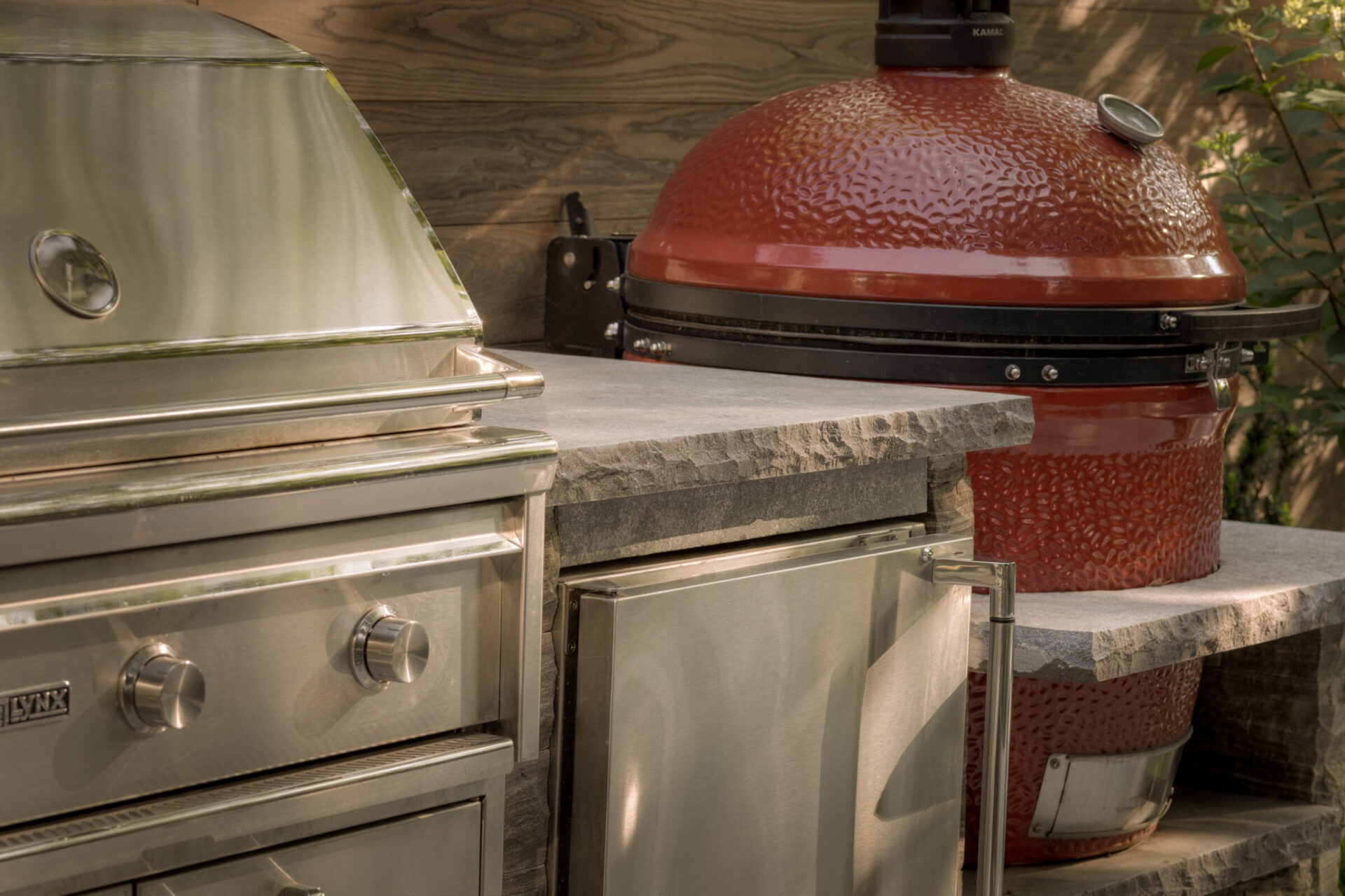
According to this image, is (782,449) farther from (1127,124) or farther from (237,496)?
(1127,124)

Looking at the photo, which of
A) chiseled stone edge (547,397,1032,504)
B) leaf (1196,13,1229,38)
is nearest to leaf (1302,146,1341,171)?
leaf (1196,13,1229,38)

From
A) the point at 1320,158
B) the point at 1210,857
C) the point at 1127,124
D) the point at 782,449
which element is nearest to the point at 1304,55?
the point at 1320,158

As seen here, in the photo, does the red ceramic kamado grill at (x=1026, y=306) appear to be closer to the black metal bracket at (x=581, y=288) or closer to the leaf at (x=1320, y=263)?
the black metal bracket at (x=581, y=288)

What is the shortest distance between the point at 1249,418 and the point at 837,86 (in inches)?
69.6

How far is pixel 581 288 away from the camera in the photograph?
2213 millimetres

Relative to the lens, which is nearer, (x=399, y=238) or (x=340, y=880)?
(x=340, y=880)

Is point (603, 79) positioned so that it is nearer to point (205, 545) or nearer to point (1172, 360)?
point (1172, 360)

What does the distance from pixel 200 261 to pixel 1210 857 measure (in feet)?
4.81

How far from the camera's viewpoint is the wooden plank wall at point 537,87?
2023 millimetres

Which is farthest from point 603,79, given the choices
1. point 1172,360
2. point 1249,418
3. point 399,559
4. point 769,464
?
point 1249,418

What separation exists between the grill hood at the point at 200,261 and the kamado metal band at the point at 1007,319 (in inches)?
26.3

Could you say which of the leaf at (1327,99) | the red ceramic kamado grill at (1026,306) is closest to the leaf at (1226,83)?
the leaf at (1327,99)

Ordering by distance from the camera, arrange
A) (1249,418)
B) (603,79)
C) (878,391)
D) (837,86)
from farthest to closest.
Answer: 1. (1249,418)
2. (603,79)
3. (837,86)
4. (878,391)

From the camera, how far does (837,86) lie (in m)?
1.90
